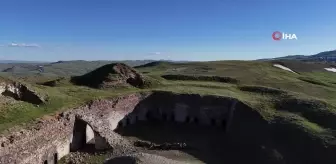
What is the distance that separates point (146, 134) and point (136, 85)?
8.56m

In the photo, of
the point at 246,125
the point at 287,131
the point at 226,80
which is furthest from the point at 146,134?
the point at 226,80

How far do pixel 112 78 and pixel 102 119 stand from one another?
899 centimetres

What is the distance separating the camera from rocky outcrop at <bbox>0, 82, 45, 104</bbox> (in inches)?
1124

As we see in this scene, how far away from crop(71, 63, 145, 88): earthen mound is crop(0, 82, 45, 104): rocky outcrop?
9.88 metres

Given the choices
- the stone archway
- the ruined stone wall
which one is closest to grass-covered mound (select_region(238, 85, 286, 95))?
the ruined stone wall

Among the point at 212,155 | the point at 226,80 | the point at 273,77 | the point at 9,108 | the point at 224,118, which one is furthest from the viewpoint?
the point at 273,77

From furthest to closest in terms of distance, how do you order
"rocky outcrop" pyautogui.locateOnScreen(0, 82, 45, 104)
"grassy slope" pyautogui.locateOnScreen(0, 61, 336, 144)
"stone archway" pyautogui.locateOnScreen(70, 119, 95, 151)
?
"stone archway" pyautogui.locateOnScreen(70, 119, 95, 151), "rocky outcrop" pyautogui.locateOnScreen(0, 82, 45, 104), "grassy slope" pyautogui.locateOnScreen(0, 61, 336, 144)

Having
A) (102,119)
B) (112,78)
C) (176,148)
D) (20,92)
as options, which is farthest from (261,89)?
(20,92)

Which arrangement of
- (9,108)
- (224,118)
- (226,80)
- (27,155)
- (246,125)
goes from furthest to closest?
(226,80) → (224,118) → (246,125) → (9,108) → (27,155)

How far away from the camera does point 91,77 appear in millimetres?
41031

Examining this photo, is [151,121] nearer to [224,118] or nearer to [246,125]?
[224,118]

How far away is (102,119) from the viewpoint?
32.0 meters

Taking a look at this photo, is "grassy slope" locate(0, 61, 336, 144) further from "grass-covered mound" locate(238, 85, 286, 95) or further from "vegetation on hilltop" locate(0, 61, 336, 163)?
"grass-covered mound" locate(238, 85, 286, 95)

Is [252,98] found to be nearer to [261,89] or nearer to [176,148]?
[261,89]
